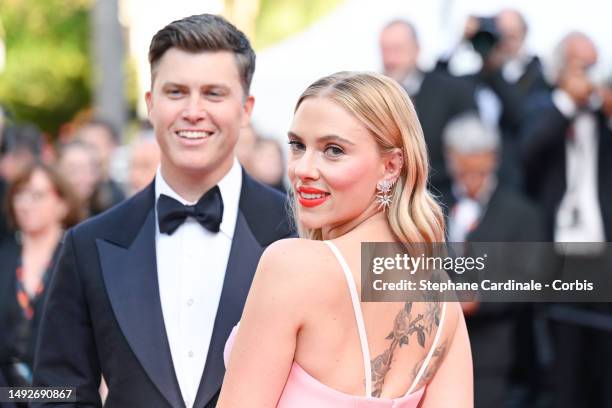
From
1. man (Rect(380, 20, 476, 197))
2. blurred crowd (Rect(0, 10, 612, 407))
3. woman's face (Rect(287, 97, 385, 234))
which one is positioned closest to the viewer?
woman's face (Rect(287, 97, 385, 234))

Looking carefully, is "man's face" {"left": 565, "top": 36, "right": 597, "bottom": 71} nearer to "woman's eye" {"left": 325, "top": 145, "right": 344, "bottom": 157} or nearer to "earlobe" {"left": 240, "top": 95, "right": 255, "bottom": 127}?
"earlobe" {"left": 240, "top": 95, "right": 255, "bottom": 127}

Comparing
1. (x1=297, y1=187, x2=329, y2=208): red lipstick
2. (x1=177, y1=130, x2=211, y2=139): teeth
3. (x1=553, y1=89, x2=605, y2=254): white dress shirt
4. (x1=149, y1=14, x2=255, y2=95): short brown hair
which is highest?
(x1=553, y1=89, x2=605, y2=254): white dress shirt

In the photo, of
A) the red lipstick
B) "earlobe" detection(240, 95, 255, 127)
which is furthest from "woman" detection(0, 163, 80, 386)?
the red lipstick

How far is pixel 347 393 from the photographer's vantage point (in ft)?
8.82

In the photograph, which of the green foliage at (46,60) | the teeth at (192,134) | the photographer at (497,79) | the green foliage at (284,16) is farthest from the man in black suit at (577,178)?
the green foliage at (46,60)

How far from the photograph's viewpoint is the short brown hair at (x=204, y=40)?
11.5 feet

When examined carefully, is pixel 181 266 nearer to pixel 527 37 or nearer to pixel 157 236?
pixel 157 236

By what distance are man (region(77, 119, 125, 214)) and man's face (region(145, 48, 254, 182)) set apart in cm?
475

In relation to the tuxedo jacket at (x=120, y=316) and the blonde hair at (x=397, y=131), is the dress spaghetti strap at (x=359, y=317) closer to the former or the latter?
the blonde hair at (x=397, y=131)

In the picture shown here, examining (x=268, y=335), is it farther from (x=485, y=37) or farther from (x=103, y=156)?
(x=103, y=156)

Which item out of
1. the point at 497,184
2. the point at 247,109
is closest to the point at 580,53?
the point at 497,184

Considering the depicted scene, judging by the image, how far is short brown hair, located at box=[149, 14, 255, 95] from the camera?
350 centimetres

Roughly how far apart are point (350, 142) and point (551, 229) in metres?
4.72

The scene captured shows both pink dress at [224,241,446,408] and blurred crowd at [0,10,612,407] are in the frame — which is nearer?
pink dress at [224,241,446,408]
